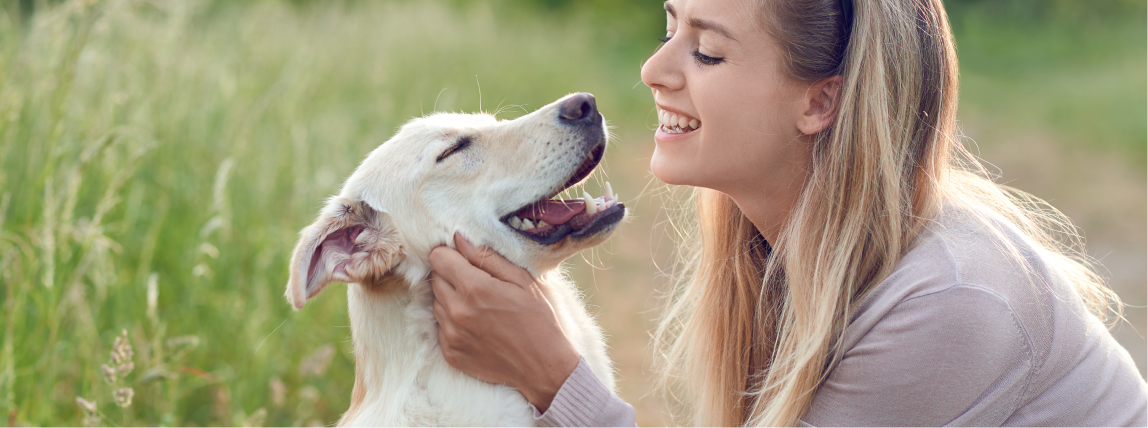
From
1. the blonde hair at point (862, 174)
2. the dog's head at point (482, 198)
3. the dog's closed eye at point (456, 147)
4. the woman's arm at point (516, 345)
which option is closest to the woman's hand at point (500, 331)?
the woman's arm at point (516, 345)

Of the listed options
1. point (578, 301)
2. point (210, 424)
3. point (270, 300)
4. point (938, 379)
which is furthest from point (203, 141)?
point (938, 379)

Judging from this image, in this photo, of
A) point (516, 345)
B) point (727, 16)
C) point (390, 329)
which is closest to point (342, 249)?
point (390, 329)

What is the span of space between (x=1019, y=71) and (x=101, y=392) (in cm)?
1843

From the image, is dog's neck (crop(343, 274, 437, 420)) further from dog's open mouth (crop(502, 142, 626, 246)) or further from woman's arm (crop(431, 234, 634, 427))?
dog's open mouth (crop(502, 142, 626, 246))

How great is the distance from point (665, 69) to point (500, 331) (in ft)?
2.95

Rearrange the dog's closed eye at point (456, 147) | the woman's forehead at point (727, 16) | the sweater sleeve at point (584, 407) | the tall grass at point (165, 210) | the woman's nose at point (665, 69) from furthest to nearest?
the tall grass at point (165, 210) → the dog's closed eye at point (456, 147) → the woman's nose at point (665, 69) → the woman's forehead at point (727, 16) → the sweater sleeve at point (584, 407)

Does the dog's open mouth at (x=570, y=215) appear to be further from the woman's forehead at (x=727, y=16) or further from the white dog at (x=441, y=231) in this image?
the woman's forehead at (x=727, y=16)

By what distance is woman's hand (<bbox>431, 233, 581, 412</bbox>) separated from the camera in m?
2.10

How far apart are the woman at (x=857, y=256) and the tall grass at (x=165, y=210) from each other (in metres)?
1.11

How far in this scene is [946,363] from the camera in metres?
1.72

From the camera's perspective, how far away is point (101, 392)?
281 centimetres

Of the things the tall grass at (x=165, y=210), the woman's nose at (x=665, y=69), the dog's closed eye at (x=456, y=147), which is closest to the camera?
the woman's nose at (x=665, y=69)

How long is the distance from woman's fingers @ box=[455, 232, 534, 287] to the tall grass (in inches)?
36.0

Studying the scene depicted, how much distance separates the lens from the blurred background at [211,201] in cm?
273
